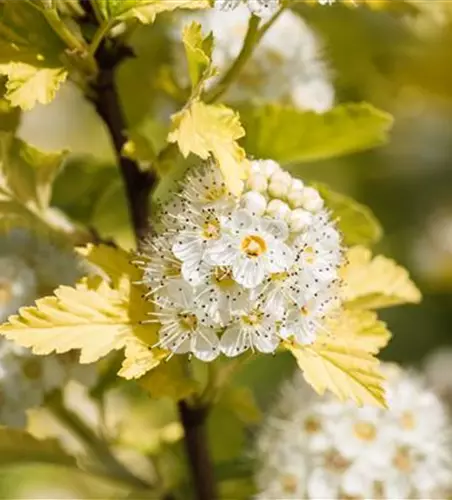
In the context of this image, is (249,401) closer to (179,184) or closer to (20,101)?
(179,184)

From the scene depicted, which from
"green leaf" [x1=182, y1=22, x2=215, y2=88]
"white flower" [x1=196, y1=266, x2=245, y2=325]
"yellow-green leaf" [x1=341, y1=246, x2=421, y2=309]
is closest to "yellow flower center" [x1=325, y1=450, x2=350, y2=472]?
"yellow-green leaf" [x1=341, y1=246, x2=421, y2=309]

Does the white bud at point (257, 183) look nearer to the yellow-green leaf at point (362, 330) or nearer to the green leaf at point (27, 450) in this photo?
the yellow-green leaf at point (362, 330)

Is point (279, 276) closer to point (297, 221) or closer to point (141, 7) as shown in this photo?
point (297, 221)

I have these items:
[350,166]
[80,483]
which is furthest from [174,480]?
[350,166]

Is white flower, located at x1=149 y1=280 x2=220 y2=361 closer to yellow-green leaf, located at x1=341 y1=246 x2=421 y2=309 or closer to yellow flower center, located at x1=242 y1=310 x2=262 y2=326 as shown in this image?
yellow flower center, located at x1=242 y1=310 x2=262 y2=326

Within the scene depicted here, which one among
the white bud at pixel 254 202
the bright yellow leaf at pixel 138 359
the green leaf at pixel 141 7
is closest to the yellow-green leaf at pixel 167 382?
the bright yellow leaf at pixel 138 359
